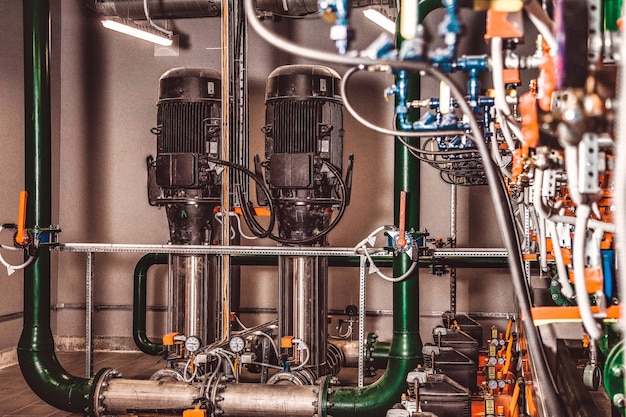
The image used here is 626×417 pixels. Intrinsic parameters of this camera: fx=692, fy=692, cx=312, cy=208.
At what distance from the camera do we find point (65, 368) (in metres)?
5.73

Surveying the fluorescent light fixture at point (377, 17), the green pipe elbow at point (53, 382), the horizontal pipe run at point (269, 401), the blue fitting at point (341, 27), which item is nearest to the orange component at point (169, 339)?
the green pipe elbow at point (53, 382)

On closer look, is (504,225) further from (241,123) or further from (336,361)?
(336,361)

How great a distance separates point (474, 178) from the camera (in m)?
5.08

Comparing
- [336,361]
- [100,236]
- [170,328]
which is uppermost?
[100,236]

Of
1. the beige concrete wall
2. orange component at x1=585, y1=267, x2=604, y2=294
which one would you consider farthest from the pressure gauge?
orange component at x1=585, y1=267, x2=604, y2=294

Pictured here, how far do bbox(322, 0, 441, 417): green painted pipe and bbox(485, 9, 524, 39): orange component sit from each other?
2545mm

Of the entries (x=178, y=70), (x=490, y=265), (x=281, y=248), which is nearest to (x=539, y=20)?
(x=281, y=248)

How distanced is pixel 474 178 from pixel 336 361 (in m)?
1.67

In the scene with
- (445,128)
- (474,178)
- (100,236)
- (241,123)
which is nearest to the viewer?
(445,128)

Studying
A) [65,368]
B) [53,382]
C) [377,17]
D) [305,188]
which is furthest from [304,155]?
[65,368]

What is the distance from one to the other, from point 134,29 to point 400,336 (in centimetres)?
312

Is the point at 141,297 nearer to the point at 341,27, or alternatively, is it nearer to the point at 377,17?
the point at 377,17

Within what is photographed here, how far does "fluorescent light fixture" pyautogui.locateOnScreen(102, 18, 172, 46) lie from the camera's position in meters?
5.14

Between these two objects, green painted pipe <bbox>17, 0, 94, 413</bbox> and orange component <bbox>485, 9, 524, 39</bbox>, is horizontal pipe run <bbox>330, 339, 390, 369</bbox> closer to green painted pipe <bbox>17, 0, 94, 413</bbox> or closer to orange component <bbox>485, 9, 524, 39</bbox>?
green painted pipe <bbox>17, 0, 94, 413</bbox>
